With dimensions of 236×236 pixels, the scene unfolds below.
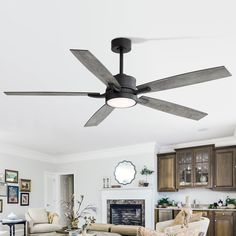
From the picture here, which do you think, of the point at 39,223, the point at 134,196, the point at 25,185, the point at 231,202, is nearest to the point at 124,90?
the point at 231,202

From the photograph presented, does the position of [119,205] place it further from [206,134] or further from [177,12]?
[177,12]

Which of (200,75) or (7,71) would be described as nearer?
(200,75)

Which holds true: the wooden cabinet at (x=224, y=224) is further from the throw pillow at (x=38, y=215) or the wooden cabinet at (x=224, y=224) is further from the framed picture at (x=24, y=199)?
the framed picture at (x=24, y=199)

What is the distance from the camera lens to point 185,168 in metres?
8.09

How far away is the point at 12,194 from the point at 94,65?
7415mm

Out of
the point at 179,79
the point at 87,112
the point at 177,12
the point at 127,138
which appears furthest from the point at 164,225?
the point at 177,12

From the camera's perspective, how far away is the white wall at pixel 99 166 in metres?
8.76

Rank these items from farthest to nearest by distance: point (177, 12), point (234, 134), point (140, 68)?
point (234, 134)
point (140, 68)
point (177, 12)

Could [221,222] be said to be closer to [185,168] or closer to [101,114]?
[185,168]

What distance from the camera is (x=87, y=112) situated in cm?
541

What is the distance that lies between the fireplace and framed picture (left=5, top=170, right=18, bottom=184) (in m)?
2.65

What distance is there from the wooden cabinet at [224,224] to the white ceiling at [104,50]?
2.24 meters

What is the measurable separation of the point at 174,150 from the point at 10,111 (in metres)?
4.63

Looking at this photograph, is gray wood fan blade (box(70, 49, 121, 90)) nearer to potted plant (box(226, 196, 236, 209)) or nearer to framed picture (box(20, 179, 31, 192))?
potted plant (box(226, 196, 236, 209))
